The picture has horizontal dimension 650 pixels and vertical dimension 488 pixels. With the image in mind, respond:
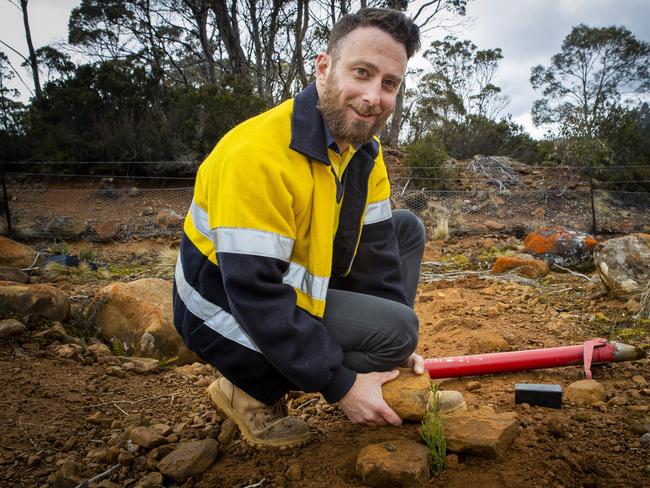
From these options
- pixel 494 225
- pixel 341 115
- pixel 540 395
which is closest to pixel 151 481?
pixel 341 115

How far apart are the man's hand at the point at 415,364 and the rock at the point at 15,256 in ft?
15.8

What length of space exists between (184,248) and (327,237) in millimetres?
542

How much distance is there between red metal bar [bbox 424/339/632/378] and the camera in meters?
2.21

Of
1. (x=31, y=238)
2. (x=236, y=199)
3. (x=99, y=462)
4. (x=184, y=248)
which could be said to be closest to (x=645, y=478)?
(x=236, y=199)

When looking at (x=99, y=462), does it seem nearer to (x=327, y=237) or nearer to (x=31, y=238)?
(x=327, y=237)

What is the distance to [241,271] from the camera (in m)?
1.43

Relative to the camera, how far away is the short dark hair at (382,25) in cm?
176

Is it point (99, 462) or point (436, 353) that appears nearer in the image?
point (99, 462)

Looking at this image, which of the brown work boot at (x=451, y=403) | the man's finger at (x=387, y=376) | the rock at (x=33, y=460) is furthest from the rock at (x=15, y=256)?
the brown work boot at (x=451, y=403)

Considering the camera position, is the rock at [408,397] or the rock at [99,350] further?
the rock at [99,350]

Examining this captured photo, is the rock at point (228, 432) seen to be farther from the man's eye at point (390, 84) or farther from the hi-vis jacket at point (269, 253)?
the man's eye at point (390, 84)

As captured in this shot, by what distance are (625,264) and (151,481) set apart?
3780 millimetres

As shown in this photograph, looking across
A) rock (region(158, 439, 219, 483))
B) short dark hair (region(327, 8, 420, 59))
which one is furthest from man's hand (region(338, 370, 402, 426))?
short dark hair (region(327, 8, 420, 59))

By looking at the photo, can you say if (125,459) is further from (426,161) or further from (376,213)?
(426,161)
